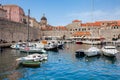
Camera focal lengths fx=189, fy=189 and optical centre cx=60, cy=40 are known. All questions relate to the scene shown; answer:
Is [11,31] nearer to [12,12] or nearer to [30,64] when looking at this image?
[12,12]

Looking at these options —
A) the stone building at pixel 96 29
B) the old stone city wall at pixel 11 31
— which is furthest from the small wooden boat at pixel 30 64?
the stone building at pixel 96 29

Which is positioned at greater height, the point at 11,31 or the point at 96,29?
the point at 96,29

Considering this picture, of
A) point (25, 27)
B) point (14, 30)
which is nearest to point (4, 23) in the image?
point (14, 30)

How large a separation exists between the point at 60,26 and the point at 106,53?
79.5 metres

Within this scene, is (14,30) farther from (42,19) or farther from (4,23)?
(42,19)

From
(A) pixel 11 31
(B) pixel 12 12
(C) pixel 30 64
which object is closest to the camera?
(C) pixel 30 64

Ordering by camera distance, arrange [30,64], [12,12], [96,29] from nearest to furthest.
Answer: [30,64] < [12,12] < [96,29]

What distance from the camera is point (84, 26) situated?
319ft

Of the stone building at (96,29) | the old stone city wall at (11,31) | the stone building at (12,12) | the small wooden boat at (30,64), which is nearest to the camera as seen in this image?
the small wooden boat at (30,64)

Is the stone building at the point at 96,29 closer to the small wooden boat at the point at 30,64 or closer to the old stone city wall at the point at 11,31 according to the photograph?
the old stone city wall at the point at 11,31

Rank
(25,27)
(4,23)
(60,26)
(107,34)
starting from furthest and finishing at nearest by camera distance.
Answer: (60,26)
(107,34)
(25,27)
(4,23)

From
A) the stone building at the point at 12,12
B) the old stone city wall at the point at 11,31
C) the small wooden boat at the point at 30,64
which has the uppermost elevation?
the stone building at the point at 12,12

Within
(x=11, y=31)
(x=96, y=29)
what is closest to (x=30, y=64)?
(x=11, y=31)

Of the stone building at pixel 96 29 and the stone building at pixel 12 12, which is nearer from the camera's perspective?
the stone building at pixel 12 12
